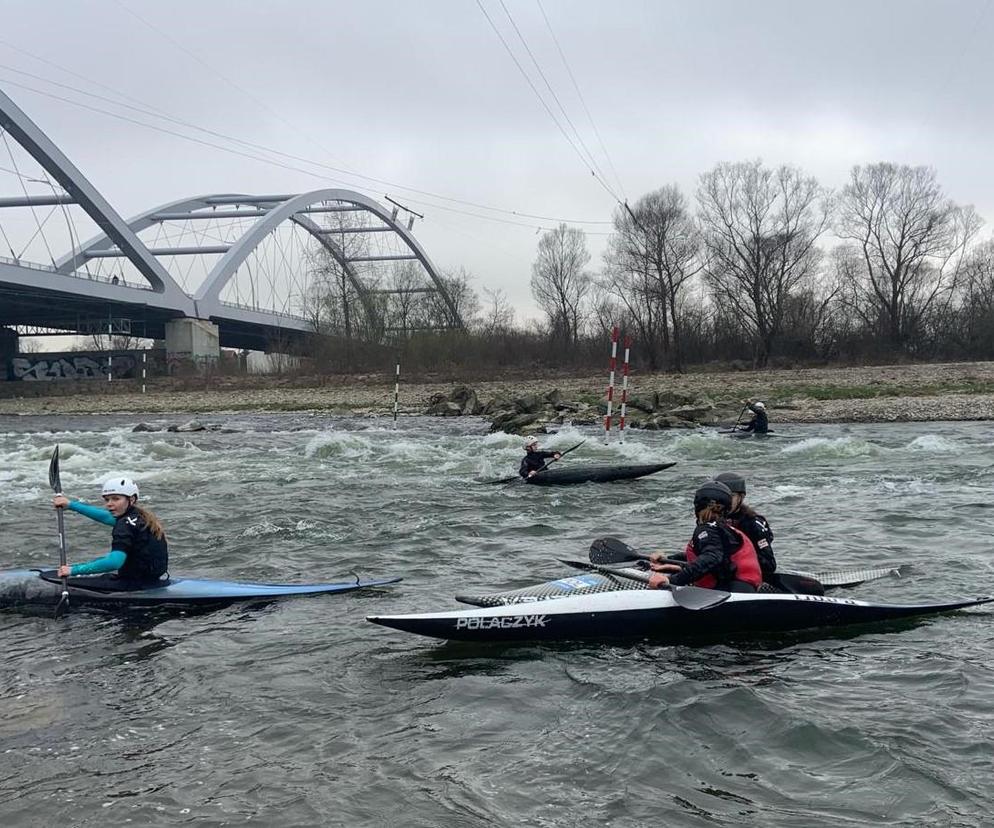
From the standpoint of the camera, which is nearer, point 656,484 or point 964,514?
point 964,514

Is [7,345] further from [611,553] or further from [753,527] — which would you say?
[753,527]

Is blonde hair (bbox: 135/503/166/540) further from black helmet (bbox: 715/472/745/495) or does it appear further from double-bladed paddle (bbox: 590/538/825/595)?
black helmet (bbox: 715/472/745/495)

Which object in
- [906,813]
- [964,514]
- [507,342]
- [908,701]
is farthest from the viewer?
[507,342]

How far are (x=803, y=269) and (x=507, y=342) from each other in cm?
1565

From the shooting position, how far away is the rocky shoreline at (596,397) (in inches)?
875

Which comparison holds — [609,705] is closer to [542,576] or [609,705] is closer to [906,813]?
[906,813]

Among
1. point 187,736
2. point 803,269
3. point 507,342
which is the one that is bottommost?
point 187,736

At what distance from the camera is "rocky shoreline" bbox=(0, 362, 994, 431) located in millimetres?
22234

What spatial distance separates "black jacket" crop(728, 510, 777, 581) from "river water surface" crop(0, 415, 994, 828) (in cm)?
59

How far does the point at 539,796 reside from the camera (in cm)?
369

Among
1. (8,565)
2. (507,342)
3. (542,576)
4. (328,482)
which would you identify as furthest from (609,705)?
(507,342)

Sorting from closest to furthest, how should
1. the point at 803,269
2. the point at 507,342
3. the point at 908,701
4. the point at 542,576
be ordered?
1. the point at 908,701
2. the point at 542,576
3. the point at 803,269
4. the point at 507,342

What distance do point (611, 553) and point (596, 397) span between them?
21.6 meters

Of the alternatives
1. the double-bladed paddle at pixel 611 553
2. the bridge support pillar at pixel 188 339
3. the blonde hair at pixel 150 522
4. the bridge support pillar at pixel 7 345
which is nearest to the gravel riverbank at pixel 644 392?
the bridge support pillar at pixel 7 345
